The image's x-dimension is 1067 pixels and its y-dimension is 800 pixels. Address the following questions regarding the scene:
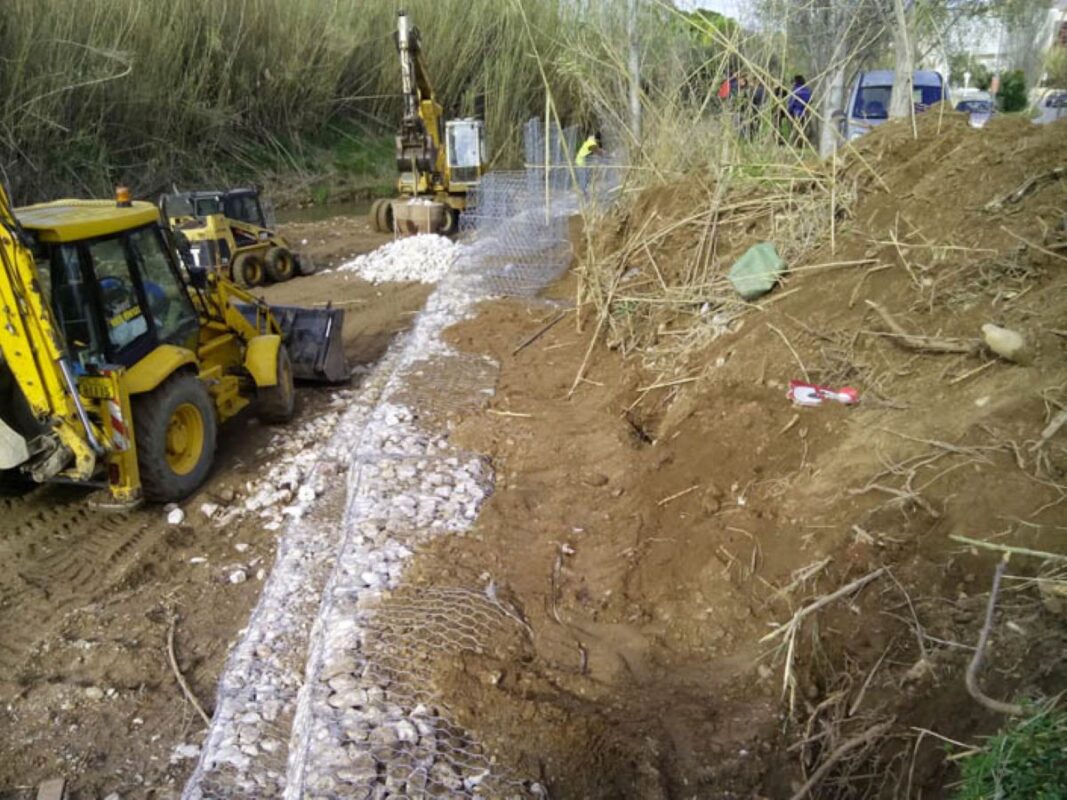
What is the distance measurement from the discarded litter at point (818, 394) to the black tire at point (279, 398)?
403 centimetres

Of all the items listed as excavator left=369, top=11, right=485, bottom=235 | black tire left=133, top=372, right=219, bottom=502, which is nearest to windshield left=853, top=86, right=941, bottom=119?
excavator left=369, top=11, right=485, bottom=235

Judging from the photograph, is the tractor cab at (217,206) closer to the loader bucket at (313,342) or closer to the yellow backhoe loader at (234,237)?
the yellow backhoe loader at (234,237)

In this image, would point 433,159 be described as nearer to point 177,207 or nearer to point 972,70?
point 177,207

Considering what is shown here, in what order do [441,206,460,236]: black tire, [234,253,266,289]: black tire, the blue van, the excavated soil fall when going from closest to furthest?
the excavated soil → [234,253,266,289]: black tire → the blue van → [441,206,460,236]: black tire

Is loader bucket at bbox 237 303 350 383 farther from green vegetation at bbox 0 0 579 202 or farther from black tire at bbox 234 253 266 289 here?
green vegetation at bbox 0 0 579 202

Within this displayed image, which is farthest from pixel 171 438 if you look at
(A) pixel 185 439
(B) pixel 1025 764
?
(B) pixel 1025 764

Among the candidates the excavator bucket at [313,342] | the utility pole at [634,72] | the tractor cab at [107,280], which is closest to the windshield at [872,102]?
the utility pole at [634,72]

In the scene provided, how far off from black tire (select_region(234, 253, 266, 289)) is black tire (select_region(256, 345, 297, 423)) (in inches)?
229

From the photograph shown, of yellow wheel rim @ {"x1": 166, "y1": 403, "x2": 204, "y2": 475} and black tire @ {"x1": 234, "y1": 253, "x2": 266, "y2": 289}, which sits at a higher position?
black tire @ {"x1": 234, "y1": 253, "x2": 266, "y2": 289}

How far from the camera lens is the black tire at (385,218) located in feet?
55.8

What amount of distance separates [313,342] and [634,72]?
4234 millimetres

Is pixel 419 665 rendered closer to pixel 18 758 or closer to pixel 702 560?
pixel 702 560

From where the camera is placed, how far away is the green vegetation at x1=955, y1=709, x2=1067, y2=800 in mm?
1940

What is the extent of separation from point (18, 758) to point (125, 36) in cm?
1853
